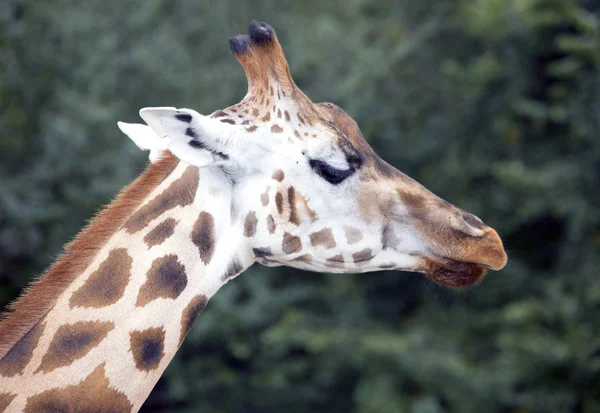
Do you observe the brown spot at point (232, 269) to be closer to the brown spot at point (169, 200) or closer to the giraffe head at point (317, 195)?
the giraffe head at point (317, 195)

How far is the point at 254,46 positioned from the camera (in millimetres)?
2717

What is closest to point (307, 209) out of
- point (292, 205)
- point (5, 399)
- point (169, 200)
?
point (292, 205)

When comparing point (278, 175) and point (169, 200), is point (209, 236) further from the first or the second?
point (278, 175)

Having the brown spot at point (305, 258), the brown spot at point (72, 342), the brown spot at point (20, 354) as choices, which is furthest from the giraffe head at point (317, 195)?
the brown spot at point (20, 354)

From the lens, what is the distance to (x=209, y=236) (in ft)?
7.98

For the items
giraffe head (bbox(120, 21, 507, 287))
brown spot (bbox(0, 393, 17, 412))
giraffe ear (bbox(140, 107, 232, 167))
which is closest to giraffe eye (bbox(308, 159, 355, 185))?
giraffe head (bbox(120, 21, 507, 287))

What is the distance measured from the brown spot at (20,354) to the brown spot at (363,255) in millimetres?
1006

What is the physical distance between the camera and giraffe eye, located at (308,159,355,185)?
258cm

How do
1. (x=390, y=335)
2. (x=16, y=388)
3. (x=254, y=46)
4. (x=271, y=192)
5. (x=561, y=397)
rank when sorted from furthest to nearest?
(x=390, y=335) → (x=561, y=397) → (x=254, y=46) → (x=271, y=192) → (x=16, y=388)

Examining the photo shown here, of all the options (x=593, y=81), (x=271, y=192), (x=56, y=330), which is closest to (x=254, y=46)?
(x=271, y=192)

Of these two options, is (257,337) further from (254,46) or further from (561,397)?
(254,46)

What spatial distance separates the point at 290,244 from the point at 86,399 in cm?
78

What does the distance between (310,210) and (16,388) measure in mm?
1020

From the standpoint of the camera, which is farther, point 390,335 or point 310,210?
point 390,335
